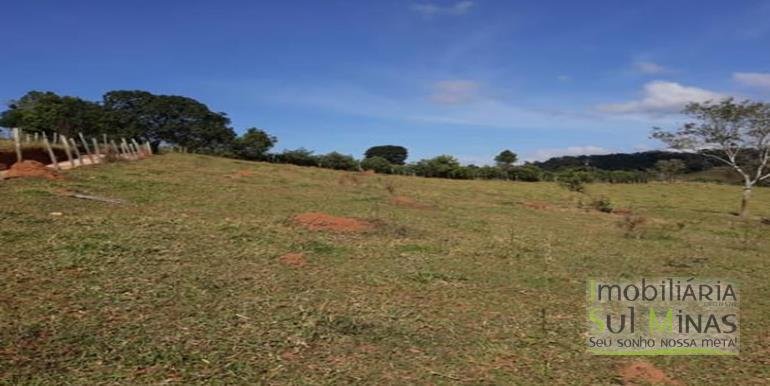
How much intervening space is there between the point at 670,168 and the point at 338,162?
37.5 m

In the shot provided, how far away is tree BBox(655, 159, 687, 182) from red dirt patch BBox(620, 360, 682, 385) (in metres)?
63.8

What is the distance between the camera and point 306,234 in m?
11.5

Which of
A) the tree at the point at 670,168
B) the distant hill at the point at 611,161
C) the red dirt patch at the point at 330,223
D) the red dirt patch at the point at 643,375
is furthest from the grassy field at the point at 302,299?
the distant hill at the point at 611,161

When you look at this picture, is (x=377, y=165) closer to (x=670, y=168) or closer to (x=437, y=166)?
(x=437, y=166)

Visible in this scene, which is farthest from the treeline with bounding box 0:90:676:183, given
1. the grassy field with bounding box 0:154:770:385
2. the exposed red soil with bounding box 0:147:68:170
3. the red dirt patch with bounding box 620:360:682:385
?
the red dirt patch with bounding box 620:360:682:385

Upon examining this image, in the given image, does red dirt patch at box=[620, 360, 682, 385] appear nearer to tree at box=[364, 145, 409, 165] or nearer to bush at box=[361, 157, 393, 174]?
bush at box=[361, 157, 393, 174]

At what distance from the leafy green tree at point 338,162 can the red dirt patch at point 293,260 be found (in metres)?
45.3

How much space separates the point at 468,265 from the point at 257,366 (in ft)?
18.0

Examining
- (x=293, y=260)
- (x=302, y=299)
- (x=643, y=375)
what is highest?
(x=293, y=260)

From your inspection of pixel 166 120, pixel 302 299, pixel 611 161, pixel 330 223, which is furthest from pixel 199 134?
pixel 611 161

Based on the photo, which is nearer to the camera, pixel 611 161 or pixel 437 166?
pixel 437 166

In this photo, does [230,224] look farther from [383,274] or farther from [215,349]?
[215,349]

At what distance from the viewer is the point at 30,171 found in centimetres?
1714

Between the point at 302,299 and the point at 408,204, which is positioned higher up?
the point at 408,204
